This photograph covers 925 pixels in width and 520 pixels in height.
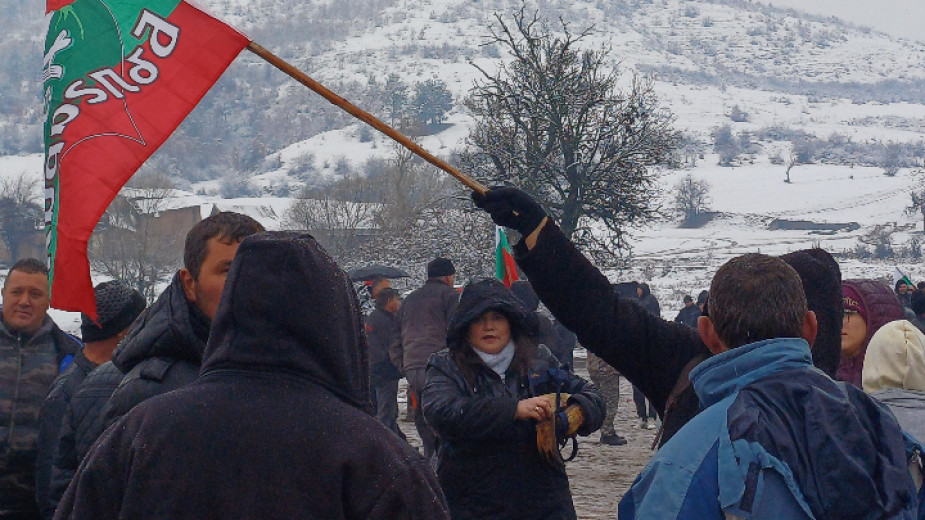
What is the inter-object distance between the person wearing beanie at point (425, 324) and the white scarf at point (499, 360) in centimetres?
393

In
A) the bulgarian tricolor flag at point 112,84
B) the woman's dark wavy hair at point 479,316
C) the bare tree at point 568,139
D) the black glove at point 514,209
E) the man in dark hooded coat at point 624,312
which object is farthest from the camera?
the bare tree at point 568,139

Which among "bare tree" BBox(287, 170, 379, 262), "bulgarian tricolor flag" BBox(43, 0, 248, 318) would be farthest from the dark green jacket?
"bare tree" BBox(287, 170, 379, 262)

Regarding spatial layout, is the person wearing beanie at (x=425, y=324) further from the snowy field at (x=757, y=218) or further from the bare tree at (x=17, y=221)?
the bare tree at (x=17, y=221)

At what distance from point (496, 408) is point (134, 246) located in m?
58.9

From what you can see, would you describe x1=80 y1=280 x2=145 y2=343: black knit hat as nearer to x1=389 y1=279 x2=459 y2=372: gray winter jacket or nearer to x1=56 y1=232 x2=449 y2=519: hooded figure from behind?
x1=56 y1=232 x2=449 y2=519: hooded figure from behind

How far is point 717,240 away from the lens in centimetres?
7925

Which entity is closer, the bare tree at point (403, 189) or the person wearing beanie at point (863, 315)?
the person wearing beanie at point (863, 315)

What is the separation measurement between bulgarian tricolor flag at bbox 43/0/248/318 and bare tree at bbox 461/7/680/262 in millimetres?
12307

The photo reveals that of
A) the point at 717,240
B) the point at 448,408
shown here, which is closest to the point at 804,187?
the point at 717,240

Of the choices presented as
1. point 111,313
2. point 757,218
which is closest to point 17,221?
point 757,218

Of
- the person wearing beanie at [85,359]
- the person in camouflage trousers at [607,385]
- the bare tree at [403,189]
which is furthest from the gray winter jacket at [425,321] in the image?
the bare tree at [403,189]

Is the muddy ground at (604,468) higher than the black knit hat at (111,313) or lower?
lower

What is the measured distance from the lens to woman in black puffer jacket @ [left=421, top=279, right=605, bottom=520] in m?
4.14

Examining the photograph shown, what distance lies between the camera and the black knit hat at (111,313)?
3.88m
